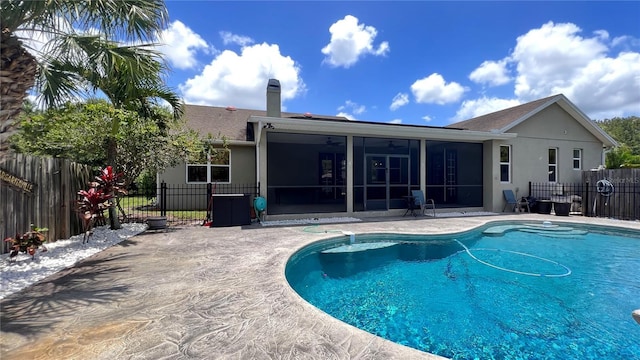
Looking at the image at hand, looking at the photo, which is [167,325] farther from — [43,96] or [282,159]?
[282,159]


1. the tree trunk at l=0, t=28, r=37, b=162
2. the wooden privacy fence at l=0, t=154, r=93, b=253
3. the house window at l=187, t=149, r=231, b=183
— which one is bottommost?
the wooden privacy fence at l=0, t=154, r=93, b=253

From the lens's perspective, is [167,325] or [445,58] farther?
[445,58]

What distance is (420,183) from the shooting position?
1208 centimetres

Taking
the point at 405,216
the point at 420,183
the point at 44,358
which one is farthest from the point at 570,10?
the point at 44,358

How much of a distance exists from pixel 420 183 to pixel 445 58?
24.6 ft

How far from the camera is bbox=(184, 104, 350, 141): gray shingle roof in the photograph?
14164mm

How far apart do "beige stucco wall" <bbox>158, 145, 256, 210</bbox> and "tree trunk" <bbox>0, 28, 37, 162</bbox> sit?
29.8 feet


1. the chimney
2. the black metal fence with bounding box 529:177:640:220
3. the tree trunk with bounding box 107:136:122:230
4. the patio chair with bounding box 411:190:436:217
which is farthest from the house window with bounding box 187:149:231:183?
the black metal fence with bounding box 529:177:640:220

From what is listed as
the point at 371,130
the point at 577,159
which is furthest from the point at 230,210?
the point at 577,159

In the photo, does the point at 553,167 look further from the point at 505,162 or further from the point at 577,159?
the point at 505,162

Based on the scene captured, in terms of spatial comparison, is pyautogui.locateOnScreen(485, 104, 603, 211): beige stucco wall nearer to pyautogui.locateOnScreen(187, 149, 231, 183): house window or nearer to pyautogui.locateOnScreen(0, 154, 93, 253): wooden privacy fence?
pyautogui.locateOnScreen(187, 149, 231, 183): house window

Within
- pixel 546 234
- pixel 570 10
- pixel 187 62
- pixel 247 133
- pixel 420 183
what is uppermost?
pixel 570 10

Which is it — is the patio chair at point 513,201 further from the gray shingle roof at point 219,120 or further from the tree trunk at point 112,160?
the tree trunk at point 112,160

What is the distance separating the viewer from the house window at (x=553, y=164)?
47.5ft
